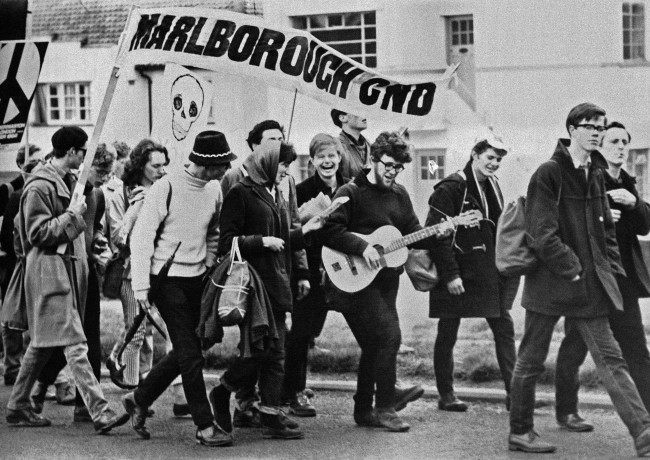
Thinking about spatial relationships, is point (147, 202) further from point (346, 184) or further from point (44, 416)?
point (44, 416)

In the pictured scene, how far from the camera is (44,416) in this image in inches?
410

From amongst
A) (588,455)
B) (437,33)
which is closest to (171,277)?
(588,455)

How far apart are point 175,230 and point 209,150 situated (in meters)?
0.56

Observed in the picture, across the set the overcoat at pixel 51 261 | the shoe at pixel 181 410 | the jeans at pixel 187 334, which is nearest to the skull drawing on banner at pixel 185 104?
the overcoat at pixel 51 261

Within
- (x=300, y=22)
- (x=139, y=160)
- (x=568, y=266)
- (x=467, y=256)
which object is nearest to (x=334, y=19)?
(x=300, y=22)

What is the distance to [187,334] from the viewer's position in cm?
919

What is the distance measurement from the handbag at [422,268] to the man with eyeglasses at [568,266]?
56.1 inches

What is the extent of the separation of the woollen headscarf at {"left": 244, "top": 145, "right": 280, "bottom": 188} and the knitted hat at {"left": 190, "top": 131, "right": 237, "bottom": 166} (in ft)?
0.75

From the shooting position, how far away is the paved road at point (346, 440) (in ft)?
29.1

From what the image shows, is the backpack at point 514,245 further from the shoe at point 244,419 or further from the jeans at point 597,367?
the shoe at point 244,419

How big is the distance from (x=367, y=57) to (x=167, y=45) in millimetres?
12735

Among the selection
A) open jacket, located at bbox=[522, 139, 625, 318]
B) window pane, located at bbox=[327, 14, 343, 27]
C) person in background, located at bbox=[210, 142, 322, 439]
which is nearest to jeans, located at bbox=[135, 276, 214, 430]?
person in background, located at bbox=[210, 142, 322, 439]

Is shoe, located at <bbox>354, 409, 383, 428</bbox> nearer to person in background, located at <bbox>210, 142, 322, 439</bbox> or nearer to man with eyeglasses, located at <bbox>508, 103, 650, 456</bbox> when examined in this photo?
person in background, located at <bbox>210, 142, 322, 439</bbox>

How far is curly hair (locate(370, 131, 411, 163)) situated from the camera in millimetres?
9578
